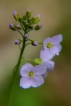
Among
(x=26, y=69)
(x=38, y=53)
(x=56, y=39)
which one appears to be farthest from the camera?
(x=38, y=53)

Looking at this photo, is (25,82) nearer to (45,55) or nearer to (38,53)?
(45,55)

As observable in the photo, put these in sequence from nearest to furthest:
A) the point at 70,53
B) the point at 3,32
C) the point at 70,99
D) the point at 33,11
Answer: the point at 70,99
the point at 70,53
the point at 3,32
the point at 33,11

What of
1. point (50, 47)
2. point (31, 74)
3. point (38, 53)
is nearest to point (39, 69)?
point (31, 74)

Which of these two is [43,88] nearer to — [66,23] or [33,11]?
[66,23]

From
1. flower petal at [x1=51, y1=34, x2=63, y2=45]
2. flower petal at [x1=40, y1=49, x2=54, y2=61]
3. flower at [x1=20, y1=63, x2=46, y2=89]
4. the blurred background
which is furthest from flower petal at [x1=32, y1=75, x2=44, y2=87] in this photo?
the blurred background

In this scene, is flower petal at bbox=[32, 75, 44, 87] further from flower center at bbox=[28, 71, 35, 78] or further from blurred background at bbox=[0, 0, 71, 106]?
blurred background at bbox=[0, 0, 71, 106]

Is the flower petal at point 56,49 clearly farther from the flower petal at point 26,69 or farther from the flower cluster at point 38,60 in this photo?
the flower petal at point 26,69

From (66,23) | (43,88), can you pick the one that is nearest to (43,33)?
(66,23)

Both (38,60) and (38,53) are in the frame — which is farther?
(38,53)
